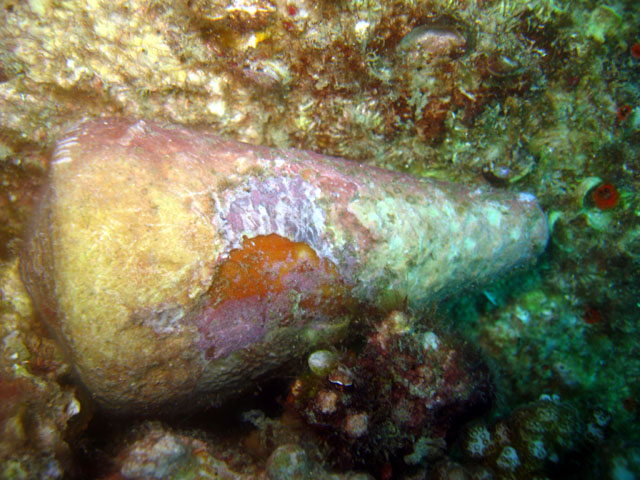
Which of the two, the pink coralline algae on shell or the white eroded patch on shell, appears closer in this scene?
the pink coralline algae on shell

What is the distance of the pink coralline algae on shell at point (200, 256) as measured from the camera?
214 centimetres

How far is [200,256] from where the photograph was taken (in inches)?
88.6

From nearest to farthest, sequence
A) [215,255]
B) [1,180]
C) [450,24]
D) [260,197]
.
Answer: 1. [215,255]
2. [260,197]
3. [1,180]
4. [450,24]

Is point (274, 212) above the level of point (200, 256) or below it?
above

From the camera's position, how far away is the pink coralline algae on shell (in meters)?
2.14

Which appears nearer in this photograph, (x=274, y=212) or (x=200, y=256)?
(x=200, y=256)

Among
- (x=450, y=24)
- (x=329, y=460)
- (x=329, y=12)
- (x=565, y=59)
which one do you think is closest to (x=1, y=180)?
(x=329, y=12)

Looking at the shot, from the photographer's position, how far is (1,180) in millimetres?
2664

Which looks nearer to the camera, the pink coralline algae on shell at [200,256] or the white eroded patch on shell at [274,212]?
the pink coralline algae on shell at [200,256]

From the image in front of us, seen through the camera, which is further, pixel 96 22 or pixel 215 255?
pixel 96 22

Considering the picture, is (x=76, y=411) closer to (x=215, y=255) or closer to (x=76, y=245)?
(x=76, y=245)

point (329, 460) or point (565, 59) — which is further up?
point (565, 59)

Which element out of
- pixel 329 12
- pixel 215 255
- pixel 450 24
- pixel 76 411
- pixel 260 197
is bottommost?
pixel 76 411

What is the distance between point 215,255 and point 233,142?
102cm
